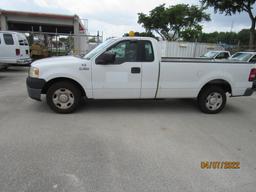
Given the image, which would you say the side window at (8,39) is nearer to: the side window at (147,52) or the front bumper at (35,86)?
the front bumper at (35,86)

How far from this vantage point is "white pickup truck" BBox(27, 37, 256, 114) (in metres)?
4.66

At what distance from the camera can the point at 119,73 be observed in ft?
15.7

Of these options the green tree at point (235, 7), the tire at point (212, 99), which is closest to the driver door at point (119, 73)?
the tire at point (212, 99)

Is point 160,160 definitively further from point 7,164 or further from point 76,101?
point 76,101

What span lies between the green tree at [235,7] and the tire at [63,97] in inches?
709

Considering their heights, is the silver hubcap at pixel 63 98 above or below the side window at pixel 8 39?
below

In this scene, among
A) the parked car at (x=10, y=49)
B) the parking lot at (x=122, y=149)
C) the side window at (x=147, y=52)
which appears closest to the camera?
the parking lot at (x=122, y=149)

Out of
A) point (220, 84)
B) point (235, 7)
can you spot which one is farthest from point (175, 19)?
point (220, 84)

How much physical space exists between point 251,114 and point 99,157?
178 inches

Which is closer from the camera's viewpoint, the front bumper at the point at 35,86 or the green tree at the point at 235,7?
the front bumper at the point at 35,86

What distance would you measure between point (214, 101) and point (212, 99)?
3.0 inches

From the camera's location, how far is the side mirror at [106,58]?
15.0ft

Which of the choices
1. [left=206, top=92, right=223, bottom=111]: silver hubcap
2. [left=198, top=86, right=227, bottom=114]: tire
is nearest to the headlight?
[left=198, top=86, right=227, bottom=114]: tire

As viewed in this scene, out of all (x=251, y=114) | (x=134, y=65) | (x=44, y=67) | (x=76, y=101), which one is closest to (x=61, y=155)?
(x=76, y=101)
